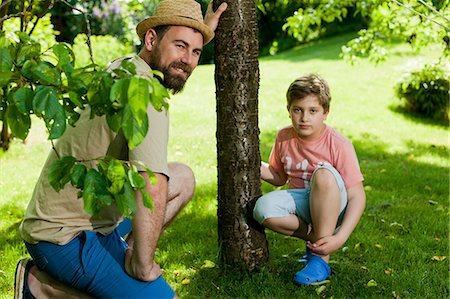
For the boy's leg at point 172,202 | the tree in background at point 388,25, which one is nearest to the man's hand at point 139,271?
the boy's leg at point 172,202

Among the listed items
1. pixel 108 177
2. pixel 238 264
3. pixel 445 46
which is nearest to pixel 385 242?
pixel 238 264

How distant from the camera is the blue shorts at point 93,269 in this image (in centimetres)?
273

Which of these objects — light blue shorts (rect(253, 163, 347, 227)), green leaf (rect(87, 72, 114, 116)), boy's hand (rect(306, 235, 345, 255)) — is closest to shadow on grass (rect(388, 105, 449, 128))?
light blue shorts (rect(253, 163, 347, 227))

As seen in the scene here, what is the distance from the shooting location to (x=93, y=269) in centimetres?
274

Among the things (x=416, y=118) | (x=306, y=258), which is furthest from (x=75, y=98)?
(x=416, y=118)

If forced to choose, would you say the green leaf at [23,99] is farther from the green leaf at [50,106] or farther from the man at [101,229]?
the man at [101,229]

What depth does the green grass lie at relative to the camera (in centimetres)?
356

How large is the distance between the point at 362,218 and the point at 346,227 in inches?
55.5

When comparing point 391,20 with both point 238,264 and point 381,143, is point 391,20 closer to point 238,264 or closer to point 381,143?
point 381,143

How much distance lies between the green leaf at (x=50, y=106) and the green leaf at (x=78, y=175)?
117 millimetres

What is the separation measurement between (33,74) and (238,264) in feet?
6.48

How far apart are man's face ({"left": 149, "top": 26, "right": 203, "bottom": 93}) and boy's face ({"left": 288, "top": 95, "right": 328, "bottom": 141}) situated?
2.70ft

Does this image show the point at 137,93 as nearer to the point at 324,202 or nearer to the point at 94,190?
the point at 94,190

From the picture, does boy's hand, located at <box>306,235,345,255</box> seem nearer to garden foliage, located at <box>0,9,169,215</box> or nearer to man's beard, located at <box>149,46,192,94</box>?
man's beard, located at <box>149,46,192,94</box>
